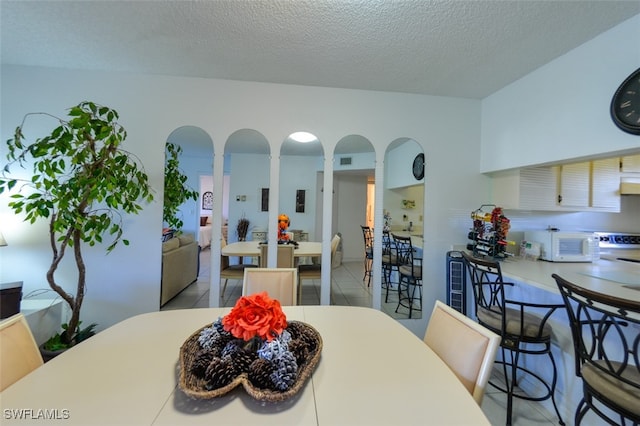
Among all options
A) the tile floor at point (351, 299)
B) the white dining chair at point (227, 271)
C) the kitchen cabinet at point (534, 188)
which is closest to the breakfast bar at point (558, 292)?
the tile floor at point (351, 299)

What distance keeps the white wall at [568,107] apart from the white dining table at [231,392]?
191 centimetres

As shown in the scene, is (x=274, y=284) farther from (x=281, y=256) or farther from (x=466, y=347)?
(x=466, y=347)

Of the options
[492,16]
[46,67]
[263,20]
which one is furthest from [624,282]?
[46,67]

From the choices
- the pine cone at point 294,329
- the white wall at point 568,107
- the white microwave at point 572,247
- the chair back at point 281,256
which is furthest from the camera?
the chair back at point 281,256

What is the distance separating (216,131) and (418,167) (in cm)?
232

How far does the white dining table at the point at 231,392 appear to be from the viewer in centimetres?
68

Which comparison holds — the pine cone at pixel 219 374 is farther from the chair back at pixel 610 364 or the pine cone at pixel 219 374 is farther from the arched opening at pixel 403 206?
the arched opening at pixel 403 206

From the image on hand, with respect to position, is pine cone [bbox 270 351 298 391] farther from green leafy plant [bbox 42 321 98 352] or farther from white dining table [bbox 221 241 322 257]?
green leafy plant [bbox 42 321 98 352]

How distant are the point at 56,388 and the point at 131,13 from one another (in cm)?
201

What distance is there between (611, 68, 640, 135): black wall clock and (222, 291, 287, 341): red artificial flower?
7.46 feet

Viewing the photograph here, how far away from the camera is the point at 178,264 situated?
9.66ft

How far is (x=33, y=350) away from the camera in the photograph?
97 cm

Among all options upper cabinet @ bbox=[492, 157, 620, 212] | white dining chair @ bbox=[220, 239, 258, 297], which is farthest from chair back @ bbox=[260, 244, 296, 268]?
upper cabinet @ bbox=[492, 157, 620, 212]

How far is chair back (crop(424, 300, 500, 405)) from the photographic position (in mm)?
Result: 888
